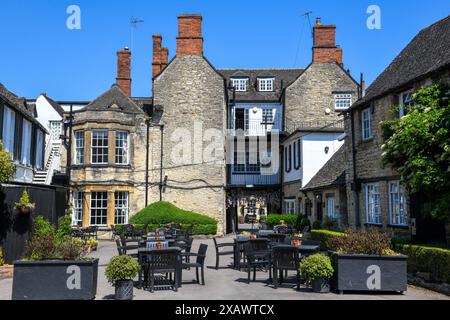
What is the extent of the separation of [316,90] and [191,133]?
10529mm

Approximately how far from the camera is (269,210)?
40.5 metres

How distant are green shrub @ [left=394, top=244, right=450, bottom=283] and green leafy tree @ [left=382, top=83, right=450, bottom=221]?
40.5 inches

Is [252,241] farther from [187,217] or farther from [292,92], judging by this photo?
[292,92]

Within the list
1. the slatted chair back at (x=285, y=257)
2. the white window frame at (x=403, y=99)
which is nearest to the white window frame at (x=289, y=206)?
the white window frame at (x=403, y=99)

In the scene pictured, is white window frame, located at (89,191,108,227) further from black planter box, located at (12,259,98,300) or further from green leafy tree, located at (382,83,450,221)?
green leafy tree, located at (382,83,450,221)

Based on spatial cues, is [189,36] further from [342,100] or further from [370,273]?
[370,273]

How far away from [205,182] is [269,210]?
42.1 ft

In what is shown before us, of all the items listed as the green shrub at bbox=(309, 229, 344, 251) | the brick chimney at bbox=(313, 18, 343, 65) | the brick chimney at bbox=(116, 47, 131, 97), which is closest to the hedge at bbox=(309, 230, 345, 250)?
the green shrub at bbox=(309, 229, 344, 251)

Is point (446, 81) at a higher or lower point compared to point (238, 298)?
higher

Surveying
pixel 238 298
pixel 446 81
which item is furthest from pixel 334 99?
pixel 238 298

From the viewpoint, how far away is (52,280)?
29.8 ft

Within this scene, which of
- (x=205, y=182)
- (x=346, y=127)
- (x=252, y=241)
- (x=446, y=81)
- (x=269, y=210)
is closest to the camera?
(x=446, y=81)

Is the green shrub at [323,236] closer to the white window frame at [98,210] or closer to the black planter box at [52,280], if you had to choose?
the black planter box at [52,280]

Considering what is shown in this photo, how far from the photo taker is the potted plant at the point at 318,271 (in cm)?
1001
